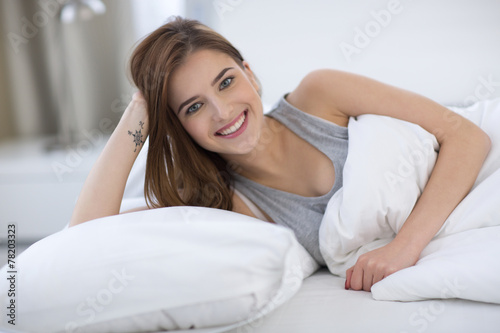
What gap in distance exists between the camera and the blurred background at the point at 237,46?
2061mm

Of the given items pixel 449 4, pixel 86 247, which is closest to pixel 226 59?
pixel 86 247

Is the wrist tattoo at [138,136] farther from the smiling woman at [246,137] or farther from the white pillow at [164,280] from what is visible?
the white pillow at [164,280]

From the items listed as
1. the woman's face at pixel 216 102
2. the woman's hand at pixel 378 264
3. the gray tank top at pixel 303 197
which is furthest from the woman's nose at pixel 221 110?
the woman's hand at pixel 378 264

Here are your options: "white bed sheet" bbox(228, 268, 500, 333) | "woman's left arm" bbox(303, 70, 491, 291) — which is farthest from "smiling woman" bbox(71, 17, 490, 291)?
"white bed sheet" bbox(228, 268, 500, 333)

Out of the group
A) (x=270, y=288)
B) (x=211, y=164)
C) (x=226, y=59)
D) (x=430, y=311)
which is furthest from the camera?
(x=211, y=164)

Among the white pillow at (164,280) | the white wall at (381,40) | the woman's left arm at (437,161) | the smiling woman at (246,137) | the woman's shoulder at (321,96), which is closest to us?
the white pillow at (164,280)

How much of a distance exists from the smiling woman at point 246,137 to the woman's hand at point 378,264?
0.04 m

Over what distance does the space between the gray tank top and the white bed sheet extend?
0.31m

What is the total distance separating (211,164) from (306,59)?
110cm

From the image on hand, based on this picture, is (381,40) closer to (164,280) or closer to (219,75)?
(219,75)

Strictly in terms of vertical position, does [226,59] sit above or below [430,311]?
above

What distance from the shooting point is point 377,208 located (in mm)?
937

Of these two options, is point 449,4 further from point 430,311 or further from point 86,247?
point 86,247

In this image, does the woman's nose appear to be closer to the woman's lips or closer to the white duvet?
the woman's lips
